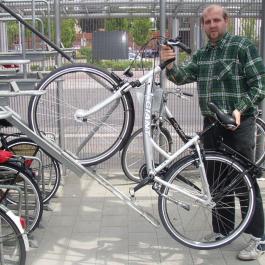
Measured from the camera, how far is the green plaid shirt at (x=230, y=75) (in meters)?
3.70

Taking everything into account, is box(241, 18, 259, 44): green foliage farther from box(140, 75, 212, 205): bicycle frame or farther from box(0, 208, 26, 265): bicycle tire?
box(0, 208, 26, 265): bicycle tire

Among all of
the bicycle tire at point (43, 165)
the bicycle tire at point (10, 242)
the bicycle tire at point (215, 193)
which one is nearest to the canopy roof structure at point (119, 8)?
the bicycle tire at point (43, 165)

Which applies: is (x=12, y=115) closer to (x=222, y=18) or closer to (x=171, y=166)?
(x=171, y=166)

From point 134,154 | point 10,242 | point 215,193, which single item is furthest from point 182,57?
point 10,242

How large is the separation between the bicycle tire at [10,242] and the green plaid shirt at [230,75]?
1.65 metres

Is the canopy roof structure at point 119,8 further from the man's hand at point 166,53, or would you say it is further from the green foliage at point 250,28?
the man's hand at point 166,53

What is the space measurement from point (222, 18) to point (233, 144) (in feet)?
3.13

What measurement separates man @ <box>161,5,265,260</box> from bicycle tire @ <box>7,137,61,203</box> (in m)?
1.58

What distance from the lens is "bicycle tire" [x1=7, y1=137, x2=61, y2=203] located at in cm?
489

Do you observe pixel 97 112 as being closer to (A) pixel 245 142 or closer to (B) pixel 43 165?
(A) pixel 245 142

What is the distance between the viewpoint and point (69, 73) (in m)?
3.57

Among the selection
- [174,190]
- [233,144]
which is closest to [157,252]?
[174,190]

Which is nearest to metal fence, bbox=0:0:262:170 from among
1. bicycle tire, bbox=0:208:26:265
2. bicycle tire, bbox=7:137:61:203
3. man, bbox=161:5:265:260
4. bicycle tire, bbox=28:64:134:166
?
bicycle tire, bbox=7:137:61:203

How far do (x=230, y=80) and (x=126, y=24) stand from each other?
144 inches
